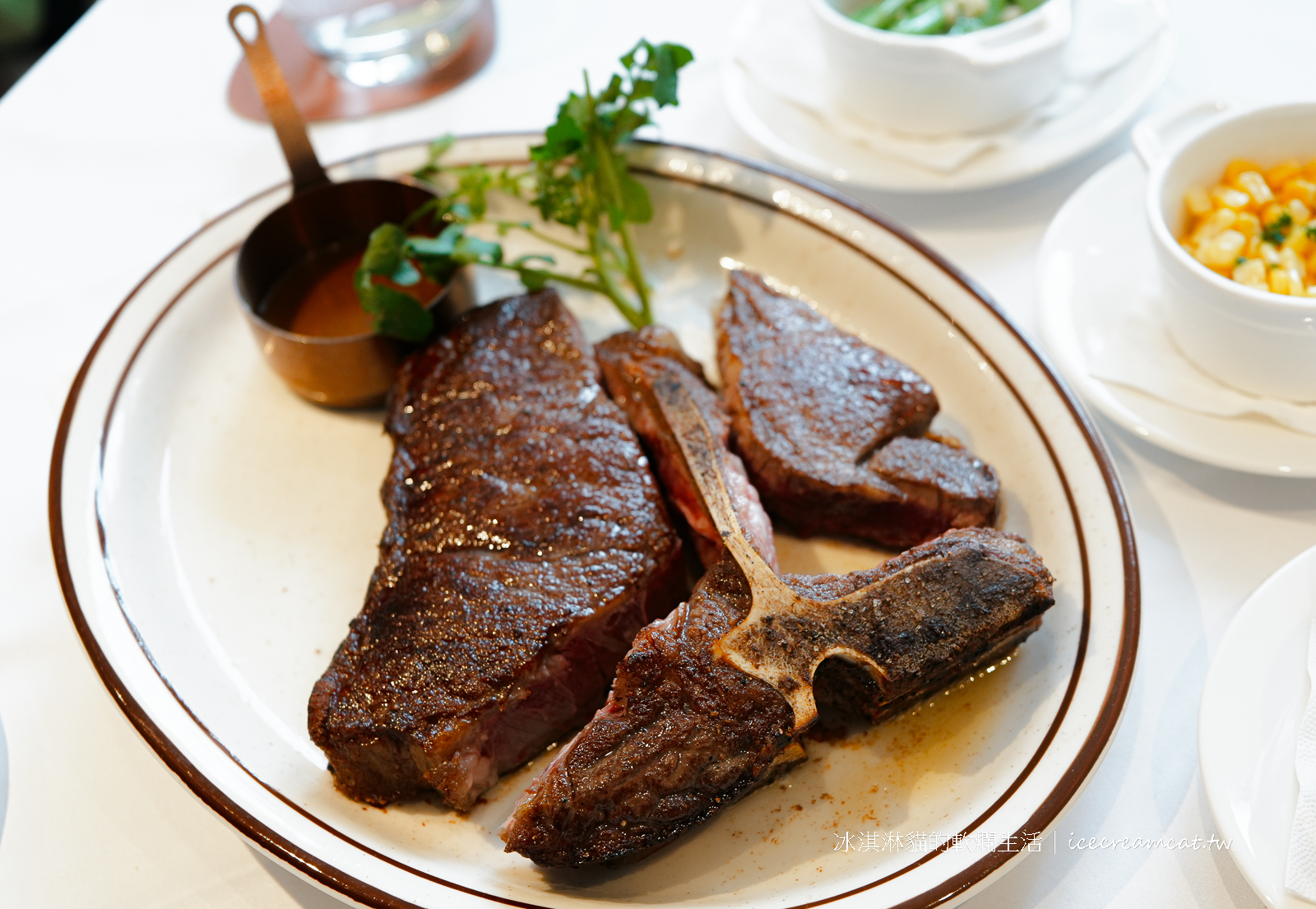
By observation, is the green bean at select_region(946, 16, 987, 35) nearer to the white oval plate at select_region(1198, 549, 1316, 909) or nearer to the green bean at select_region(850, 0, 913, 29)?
the green bean at select_region(850, 0, 913, 29)

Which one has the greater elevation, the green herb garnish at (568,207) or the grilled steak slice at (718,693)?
the green herb garnish at (568,207)

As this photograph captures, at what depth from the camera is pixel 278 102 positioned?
3207 millimetres

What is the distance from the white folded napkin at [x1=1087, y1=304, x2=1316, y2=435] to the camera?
262 cm

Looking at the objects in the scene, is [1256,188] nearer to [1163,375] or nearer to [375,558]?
[1163,375]

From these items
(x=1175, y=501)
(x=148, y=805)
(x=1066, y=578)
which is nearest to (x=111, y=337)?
(x=148, y=805)

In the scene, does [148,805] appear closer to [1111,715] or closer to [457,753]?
[457,753]

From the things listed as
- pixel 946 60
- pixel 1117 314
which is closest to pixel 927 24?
pixel 946 60

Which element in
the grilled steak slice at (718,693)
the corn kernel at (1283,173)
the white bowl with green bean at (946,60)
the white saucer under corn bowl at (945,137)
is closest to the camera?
the grilled steak slice at (718,693)

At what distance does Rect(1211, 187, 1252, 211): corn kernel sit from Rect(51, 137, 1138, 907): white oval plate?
2.26 ft

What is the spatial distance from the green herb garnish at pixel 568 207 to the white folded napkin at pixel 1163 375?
1.42m

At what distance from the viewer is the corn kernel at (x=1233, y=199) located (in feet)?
8.95

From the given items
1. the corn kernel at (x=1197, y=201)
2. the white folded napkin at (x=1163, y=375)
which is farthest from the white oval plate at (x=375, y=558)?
the corn kernel at (x=1197, y=201)

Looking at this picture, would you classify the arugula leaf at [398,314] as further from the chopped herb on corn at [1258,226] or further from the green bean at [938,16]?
the chopped herb on corn at [1258,226]

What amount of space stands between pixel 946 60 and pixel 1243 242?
1.13 m
